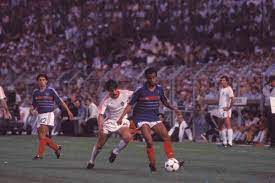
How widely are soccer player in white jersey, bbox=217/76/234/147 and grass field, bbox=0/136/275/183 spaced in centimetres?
89

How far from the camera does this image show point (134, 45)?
124 feet

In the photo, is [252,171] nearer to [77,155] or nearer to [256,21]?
[77,155]

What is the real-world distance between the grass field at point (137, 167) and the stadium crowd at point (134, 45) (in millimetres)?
7251

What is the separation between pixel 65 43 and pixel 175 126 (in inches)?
497

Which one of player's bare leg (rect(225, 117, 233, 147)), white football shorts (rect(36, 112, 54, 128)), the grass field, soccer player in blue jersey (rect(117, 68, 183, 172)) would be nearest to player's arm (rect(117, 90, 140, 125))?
soccer player in blue jersey (rect(117, 68, 183, 172))

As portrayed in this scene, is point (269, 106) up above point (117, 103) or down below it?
below

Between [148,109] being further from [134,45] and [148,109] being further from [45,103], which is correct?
[134,45]

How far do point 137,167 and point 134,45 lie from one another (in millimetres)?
21348

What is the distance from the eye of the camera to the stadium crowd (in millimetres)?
31609

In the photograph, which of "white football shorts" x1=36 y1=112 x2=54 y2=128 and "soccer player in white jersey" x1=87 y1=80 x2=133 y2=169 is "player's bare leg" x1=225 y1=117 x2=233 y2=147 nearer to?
"white football shorts" x1=36 y1=112 x2=54 y2=128

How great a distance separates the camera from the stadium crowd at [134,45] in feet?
104

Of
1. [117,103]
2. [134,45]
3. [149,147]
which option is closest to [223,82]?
[117,103]

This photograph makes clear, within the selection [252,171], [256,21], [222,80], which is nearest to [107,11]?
[256,21]

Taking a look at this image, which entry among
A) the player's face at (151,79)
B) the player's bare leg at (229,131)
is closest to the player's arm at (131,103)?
the player's face at (151,79)
